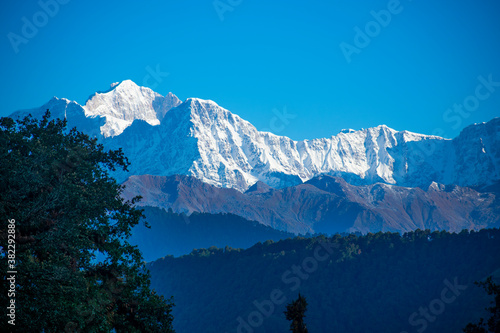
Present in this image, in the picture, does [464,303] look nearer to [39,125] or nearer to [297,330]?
[297,330]

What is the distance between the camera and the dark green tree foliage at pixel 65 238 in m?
28.7

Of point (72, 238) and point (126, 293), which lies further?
point (126, 293)

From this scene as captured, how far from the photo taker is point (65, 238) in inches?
1245

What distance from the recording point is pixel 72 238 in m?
33.1

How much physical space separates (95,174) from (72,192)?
335 inches

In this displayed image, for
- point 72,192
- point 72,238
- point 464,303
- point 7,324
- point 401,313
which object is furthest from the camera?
point 401,313

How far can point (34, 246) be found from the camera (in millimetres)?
30469

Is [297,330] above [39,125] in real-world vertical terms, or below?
below

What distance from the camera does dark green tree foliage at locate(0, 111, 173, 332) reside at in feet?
94.1

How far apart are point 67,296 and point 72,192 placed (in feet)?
26.9

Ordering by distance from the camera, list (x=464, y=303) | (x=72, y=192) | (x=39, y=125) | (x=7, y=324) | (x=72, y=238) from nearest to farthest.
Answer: (x=7, y=324) < (x=72, y=238) < (x=72, y=192) < (x=39, y=125) < (x=464, y=303)

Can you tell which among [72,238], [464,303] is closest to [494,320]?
[72,238]

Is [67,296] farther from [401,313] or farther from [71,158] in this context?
[401,313]

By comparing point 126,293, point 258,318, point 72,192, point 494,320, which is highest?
point 258,318
